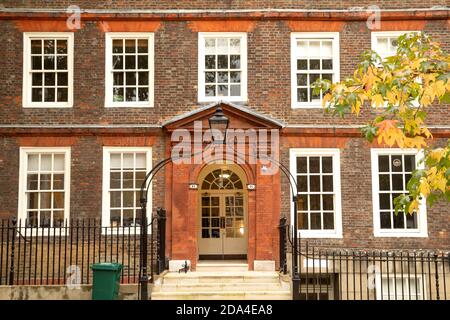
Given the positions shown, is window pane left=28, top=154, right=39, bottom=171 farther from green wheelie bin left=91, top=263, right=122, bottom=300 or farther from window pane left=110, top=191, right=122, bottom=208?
green wheelie bin left=91, top=263, right=122, bottom=300

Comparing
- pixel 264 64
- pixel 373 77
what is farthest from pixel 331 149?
pixel 373 77

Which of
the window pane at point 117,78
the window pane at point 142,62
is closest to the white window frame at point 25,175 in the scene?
the window pane at point 117,78

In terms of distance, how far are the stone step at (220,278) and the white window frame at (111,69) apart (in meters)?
4.83

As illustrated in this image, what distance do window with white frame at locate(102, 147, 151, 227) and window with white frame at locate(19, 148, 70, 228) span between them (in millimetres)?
1083

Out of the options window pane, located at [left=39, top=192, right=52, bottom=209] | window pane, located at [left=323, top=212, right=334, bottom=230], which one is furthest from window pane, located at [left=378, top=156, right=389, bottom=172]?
window pane, located at [left=39, top=192, right=52, bottom=209]

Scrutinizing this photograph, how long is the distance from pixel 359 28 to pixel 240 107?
4.13 m

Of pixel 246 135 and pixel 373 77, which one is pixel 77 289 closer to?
pixel 246 135

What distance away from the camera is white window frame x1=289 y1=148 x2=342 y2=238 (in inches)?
569

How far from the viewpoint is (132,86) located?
1495cm

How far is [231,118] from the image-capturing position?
47.3 feet

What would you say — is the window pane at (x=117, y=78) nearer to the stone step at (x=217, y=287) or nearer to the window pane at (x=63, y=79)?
the window pane at (x=63, y=79)

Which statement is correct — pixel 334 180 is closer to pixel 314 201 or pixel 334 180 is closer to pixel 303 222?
Result: pixel 314 201

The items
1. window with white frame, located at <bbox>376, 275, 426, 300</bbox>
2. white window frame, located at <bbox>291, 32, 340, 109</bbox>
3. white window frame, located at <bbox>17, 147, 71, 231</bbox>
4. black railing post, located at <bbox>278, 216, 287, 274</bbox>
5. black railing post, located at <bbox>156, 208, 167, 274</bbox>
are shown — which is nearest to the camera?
black railing post, located at <bbox>156, 208, 167, 274</bbox>

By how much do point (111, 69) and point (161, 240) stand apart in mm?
5052
